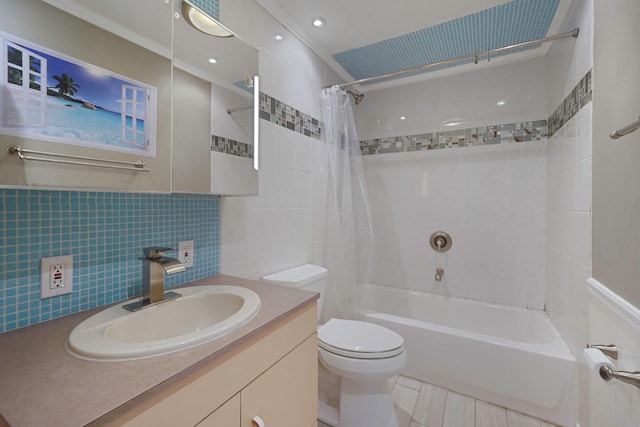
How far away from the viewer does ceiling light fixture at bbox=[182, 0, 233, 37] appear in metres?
1.15

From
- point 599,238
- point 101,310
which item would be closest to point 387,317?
point 599,238

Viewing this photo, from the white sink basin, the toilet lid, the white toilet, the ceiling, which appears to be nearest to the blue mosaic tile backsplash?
the white sink basin

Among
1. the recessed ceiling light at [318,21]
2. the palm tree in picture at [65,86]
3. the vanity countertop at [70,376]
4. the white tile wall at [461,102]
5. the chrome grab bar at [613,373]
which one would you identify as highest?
the recessed ceiling light at [318,21]

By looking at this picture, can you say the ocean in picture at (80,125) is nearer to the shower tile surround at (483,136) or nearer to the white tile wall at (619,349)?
the white tile wall at (619,349)

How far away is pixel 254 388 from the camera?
2.69 feet

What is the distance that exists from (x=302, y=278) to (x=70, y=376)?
45.5 inches

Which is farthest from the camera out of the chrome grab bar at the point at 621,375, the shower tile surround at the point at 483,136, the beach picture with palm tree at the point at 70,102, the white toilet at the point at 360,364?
the shower tile surround at the point at 483,136

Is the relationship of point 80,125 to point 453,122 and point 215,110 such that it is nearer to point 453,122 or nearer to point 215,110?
point 215,110

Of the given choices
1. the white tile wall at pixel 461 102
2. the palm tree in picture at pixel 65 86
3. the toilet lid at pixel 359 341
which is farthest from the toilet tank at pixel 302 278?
the white tile wall at pixel 461 102

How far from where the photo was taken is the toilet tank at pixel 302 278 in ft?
5.24

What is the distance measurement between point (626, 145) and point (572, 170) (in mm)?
1055

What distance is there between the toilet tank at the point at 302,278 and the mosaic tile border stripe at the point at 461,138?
4.89 feet

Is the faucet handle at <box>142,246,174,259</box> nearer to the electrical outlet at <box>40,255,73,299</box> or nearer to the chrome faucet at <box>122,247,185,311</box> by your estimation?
the chrome faucet at <box>122,247,185,311</box>

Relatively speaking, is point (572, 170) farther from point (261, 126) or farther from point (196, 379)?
point (196, 379)
